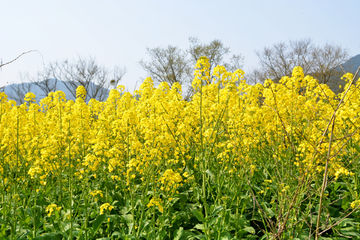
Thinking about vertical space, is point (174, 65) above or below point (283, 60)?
above

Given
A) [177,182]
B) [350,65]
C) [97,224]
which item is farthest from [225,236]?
[350,65]

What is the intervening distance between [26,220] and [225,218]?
236cm

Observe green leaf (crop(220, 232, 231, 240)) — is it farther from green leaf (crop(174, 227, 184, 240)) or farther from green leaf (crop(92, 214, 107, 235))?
green leaf (crop(92, 214, 107, 235))

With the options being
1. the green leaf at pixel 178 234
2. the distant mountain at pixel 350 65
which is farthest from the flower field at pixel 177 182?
the distant mountain at pixel 350 65

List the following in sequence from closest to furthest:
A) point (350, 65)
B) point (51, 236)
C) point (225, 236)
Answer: point (225, 236) < point (51, 236) < point (350, 65)

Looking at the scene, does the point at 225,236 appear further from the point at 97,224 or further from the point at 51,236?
the point at 51,236

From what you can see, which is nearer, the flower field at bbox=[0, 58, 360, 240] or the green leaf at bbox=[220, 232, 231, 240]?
the green leaf at bbox=[220, 232, 231, 240]

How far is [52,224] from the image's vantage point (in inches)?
126

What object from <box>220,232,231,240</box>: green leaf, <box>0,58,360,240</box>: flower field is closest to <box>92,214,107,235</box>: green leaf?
<box>0,58,360,240</box>: flower field

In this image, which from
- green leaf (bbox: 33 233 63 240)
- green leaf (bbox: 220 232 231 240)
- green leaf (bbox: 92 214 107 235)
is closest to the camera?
green leaf (bbox: 220 232 231 240)

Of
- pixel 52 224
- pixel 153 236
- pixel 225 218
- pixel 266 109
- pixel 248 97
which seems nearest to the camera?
pixel 153 236

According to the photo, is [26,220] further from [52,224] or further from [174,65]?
[174,65]

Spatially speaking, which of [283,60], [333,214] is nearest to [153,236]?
[333,214]

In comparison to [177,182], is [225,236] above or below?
below
